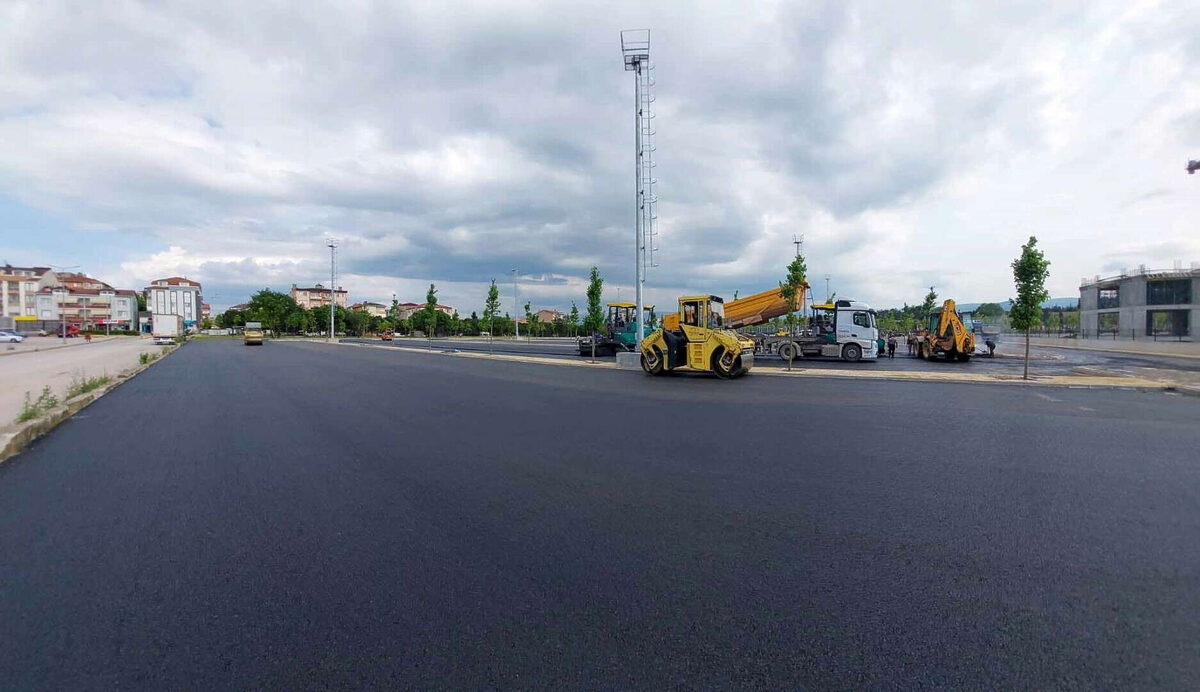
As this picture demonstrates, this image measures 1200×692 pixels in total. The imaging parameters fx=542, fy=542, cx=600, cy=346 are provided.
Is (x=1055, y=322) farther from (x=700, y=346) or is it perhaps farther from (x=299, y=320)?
(x=299, y=320)

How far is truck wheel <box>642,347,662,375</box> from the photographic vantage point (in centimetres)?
1969

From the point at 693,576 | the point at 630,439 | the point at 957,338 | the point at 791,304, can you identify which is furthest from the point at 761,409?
the point at 957,338

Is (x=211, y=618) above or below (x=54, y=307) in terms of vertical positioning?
below

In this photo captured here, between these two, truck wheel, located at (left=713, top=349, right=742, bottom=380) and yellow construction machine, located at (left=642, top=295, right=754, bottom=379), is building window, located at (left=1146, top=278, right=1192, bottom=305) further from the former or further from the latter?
truck wheel, located at (left=713, top=349, right=742, bottom=380)

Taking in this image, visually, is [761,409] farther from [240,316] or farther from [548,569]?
[240,316]

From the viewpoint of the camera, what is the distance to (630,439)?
8000 mm

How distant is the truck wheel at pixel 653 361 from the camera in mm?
19688

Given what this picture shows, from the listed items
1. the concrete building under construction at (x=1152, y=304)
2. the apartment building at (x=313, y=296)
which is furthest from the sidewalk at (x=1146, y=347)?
the apartment building at (x=313, y=296)

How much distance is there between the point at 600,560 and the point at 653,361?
1621 cm

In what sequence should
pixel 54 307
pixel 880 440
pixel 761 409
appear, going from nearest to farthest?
1. pixel 880 440
2. pixel 761 409
3. pixel 54 307

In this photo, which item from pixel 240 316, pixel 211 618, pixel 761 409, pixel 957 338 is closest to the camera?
pixel 211 618

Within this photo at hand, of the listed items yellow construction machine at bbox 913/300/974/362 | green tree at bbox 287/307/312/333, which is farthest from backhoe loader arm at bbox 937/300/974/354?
green tree at bbox 287/307/312/333

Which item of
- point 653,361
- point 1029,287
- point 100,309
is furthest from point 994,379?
point 100,309

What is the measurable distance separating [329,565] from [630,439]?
4837 mm
